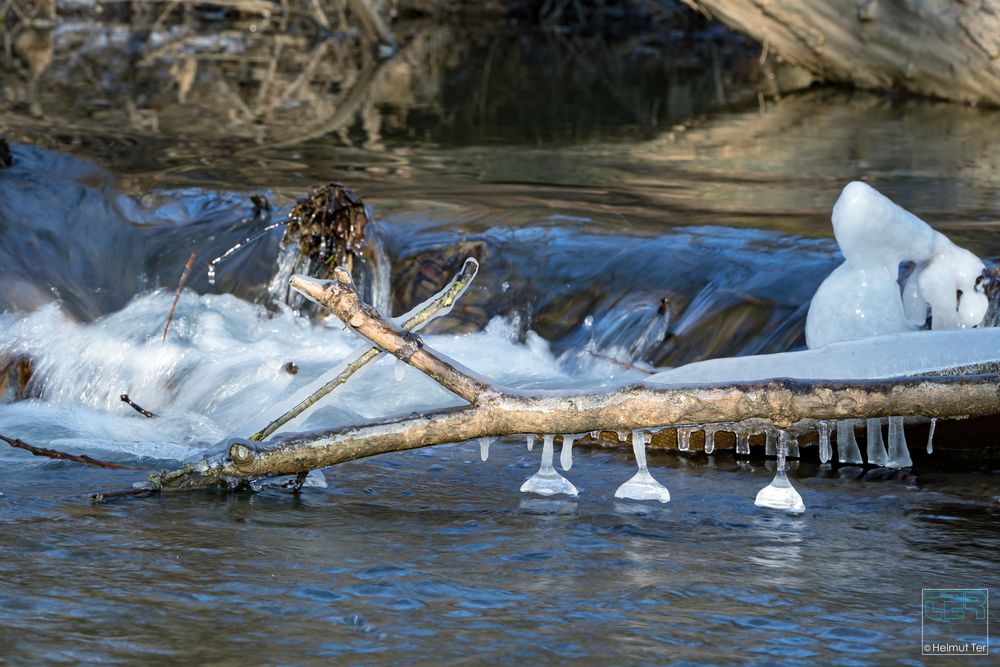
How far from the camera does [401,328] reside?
316cm

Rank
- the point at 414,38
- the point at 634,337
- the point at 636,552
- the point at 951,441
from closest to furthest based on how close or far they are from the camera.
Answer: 1. the point at 636,552
2. the point at 951,441
3. the point at 634,337
4. the point at 414,38

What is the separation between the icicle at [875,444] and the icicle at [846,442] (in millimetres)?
47

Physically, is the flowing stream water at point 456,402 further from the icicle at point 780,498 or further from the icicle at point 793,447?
the icicle at point 793,447

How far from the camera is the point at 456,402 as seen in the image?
4840 mm

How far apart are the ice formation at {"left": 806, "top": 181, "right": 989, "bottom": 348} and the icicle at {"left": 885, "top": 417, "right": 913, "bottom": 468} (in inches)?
16.2

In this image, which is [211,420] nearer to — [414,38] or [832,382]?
[832,382]

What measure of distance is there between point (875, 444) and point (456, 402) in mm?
1498

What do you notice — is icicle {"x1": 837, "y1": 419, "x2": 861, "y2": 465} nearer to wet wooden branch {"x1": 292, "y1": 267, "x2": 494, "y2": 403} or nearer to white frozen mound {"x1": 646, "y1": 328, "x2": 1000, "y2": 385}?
white frozen mound {"x1": 646, "y1": 328, "x2": 1000, "y2": 385}

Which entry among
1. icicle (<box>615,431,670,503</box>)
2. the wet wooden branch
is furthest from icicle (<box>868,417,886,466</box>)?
the wet wooden branch

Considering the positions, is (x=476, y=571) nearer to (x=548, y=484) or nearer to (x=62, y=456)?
(x=548, y=484)

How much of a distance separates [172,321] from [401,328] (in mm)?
2744

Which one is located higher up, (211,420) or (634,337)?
(634,337)

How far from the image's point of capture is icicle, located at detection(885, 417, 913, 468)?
158 inches

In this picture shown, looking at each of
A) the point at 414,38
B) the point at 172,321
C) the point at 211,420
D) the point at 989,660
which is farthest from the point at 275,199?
the point at 414,38
